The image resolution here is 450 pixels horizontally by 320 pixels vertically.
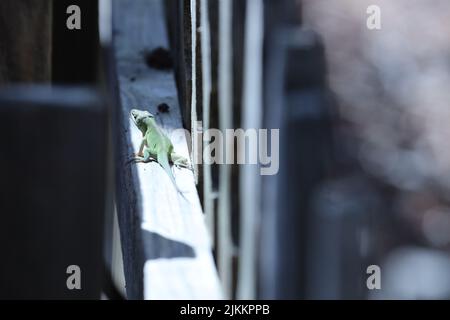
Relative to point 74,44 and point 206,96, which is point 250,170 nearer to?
point 206,96

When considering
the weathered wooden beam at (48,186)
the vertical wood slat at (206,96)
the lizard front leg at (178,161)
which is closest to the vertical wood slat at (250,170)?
the vertical wood slat at (206,96)

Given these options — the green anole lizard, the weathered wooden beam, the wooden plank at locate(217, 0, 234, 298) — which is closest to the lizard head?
the green anole lizard

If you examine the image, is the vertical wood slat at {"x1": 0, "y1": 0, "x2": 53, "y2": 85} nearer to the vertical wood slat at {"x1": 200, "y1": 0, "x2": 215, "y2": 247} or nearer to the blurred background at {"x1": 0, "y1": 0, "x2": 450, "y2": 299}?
the blurred background at {"x1": 0, "y1": 0, "x2": 450, "y2": 299}

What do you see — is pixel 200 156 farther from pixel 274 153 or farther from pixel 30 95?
pixel 274 153

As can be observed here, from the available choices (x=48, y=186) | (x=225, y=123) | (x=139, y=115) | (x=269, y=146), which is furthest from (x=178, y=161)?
(x=269, y=146)

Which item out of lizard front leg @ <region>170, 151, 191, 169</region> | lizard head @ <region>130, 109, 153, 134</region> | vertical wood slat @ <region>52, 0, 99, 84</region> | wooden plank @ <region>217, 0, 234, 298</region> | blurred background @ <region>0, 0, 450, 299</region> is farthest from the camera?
wooden plank @ <region>217, 0, 234, 298</region>

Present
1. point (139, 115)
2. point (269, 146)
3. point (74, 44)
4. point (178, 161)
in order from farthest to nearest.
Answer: point (269, 146) < point (74, 44) < point (139, 115) < point (178, 161)
